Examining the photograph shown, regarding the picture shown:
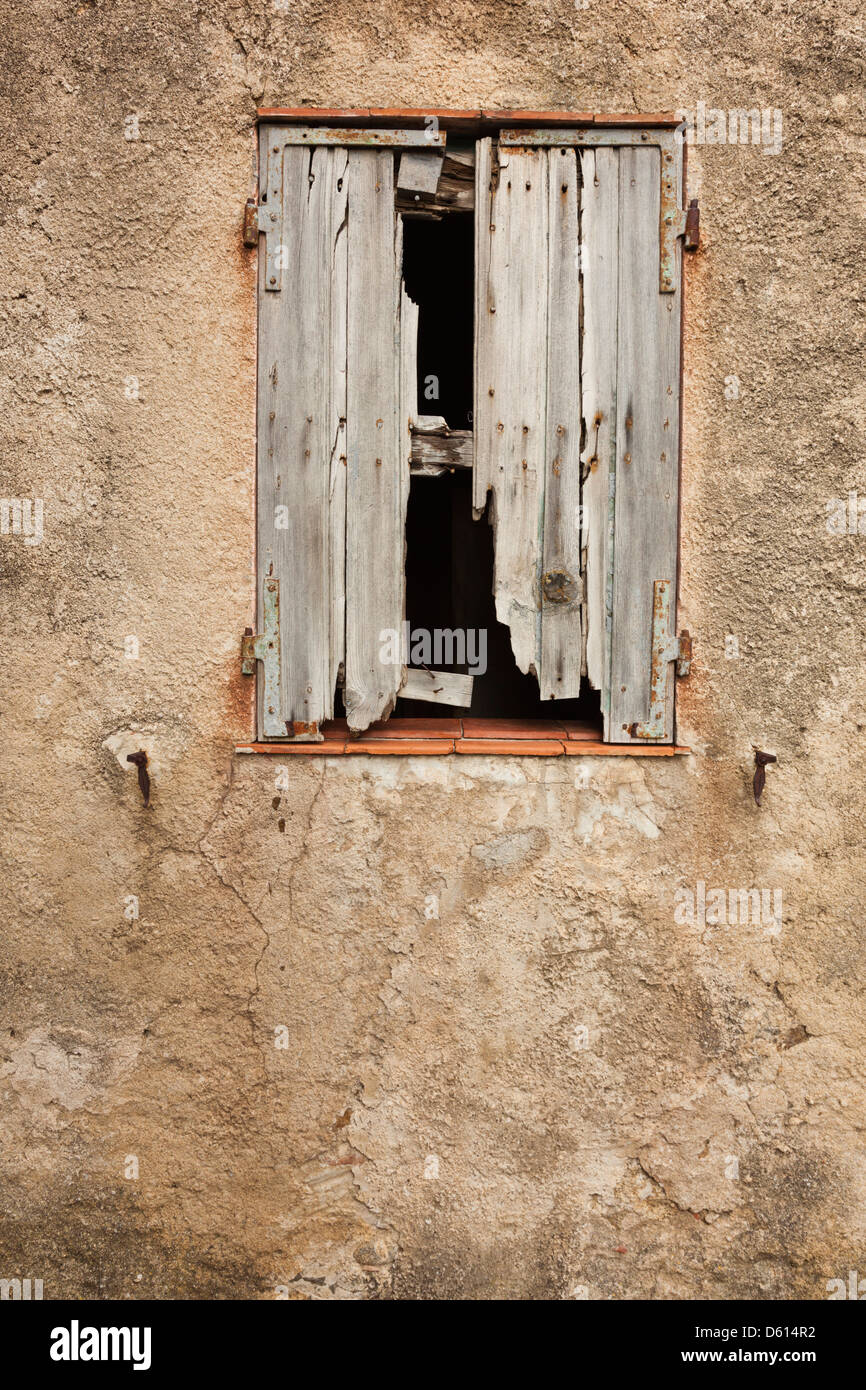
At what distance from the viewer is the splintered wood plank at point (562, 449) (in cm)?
269

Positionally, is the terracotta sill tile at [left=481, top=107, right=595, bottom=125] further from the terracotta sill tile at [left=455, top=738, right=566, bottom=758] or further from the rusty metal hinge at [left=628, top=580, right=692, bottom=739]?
the terracotta sill tile at [left=455, top=738, right=566, bottom=758]

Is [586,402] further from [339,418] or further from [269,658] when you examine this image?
[269,658]

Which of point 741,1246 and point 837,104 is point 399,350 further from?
point 741,1246

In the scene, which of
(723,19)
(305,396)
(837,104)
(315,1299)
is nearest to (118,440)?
(305,396)

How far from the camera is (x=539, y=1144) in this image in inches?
104

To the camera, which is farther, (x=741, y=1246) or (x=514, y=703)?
(x=514, y=703)

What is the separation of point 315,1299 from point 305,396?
2663mm

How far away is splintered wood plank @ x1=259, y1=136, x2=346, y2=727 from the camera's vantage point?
8.75 ft

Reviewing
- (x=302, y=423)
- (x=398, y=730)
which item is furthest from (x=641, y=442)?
(x=398, y=730)

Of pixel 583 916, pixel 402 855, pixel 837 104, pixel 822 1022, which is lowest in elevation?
pixel 822 1022

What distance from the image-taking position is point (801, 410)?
8.87 feet

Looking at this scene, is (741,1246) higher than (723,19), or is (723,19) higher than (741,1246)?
(723,19)

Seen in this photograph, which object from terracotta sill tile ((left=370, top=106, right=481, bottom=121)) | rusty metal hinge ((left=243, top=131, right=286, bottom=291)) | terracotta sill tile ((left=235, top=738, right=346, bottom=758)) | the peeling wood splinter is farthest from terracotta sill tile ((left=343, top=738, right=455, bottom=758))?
terracotta sill tile ((left=370, top=106, right=481, bottom=121))

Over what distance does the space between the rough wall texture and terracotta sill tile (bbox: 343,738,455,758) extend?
0.16 ft
